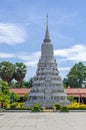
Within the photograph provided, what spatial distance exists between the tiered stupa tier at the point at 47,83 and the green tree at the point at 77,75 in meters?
27.4

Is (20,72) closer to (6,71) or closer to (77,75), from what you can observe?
(6,71)

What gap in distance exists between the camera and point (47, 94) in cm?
8344

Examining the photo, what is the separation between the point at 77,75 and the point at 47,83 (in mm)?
31909

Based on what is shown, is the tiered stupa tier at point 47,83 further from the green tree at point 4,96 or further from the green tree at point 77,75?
the green tree at point 77,75

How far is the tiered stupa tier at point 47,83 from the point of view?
82.5 m

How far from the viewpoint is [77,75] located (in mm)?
115250

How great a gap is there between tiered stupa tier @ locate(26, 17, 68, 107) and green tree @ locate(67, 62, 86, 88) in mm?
27371

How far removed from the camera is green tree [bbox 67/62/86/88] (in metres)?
115
